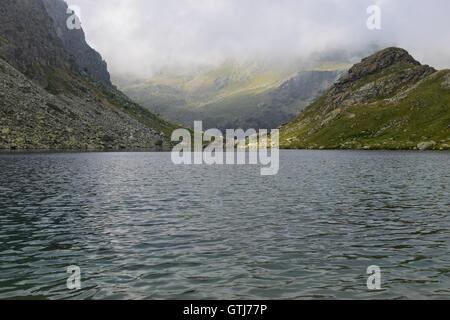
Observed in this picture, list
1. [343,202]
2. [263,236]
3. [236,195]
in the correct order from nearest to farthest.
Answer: [263,236] < [343,202] < [236,195]

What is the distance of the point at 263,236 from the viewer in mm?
33094

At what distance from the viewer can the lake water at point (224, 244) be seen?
2197cm

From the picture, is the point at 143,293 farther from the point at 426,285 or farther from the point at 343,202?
the point at 343,202

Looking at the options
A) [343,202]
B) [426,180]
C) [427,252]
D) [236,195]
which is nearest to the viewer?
[427,252]

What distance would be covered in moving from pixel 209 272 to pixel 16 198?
1423 inches

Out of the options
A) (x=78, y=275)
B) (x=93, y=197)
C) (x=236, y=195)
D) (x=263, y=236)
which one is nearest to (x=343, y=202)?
(x=236, y=195)

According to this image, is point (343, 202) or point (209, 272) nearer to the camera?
point (209, 272)

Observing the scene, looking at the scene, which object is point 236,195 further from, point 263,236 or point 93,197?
point 263,236

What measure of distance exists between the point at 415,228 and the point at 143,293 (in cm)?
2344

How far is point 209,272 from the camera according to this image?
79.8 ft

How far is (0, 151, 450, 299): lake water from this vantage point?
2197 centimetres

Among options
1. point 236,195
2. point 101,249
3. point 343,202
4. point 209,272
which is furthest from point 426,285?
point 236,195

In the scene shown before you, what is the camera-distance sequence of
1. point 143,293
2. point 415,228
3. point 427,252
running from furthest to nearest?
point 415,228
point 427,252
point 143,293

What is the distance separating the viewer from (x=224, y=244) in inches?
1208
